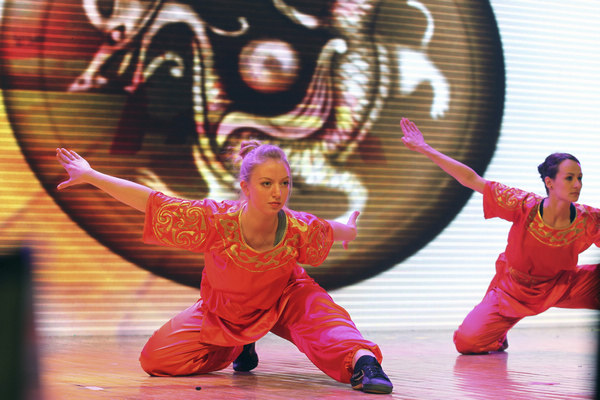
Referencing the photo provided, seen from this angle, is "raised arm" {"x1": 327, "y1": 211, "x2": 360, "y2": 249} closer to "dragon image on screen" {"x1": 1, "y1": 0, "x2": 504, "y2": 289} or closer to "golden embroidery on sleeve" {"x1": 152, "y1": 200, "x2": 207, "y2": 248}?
"golden embroidery on sleeve" {"x1": 152, "y1": 200, "x2": 207, "y2": 248}

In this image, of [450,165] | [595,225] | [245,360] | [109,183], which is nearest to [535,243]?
[595,225]

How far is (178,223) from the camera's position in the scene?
7.60 ft

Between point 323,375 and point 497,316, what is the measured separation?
1222 mm

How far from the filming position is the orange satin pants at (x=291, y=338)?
229 centimetres

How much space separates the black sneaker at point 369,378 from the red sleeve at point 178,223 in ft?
2.16

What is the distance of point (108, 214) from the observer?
4.19 m

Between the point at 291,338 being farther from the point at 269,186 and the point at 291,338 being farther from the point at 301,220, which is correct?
the point at 269,186

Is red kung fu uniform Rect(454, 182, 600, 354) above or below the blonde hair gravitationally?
below

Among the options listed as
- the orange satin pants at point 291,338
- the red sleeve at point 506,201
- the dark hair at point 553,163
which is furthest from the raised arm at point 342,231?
the dark hair at point 553,163

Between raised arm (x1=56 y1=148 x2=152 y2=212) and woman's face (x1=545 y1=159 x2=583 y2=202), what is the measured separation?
186 centimetres

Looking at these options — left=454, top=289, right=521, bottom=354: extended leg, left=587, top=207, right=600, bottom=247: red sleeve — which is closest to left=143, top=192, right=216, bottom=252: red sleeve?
left=454, top=289, right=521, bottom=354: extended leg

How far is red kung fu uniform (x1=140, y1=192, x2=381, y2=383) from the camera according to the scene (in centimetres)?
232

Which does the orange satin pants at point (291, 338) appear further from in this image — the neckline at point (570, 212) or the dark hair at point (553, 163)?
the dark hair at point (553, 163)

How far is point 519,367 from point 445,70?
2639mm
